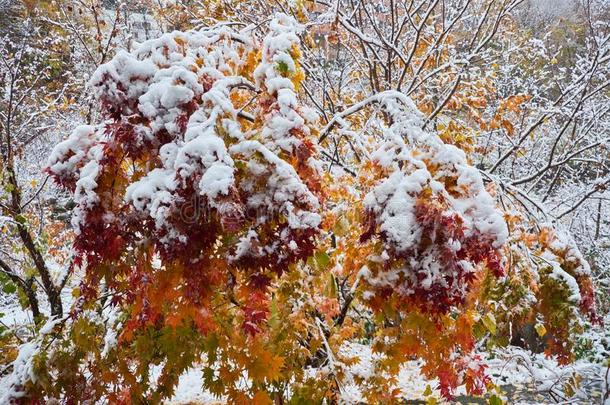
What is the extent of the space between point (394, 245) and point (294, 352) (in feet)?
5.14

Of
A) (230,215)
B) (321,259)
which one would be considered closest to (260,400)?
(321,259)

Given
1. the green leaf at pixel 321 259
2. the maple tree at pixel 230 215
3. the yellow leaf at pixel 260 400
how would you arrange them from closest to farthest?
1. the maple tree at pixel 230 215
2. the green leaf at pixel 321 259
3. the yellow leaf at pixel 260 400

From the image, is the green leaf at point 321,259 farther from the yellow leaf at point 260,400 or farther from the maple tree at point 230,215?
the yellow leaf at point 260,400

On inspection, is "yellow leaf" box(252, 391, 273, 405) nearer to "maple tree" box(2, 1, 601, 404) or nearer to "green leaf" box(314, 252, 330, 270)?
"maple tree" box(2, 1, 601, 404)

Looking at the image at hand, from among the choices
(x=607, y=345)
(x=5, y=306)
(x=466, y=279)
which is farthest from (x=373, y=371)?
(x=5, y=306)

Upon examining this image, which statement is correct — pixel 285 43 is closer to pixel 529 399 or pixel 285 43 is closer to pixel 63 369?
Result: pixel 63 369

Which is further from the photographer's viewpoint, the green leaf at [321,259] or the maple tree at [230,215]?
the green leaf at [321,259]

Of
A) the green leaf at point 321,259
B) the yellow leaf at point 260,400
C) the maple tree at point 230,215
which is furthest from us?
the yellow leaf at point 260,400

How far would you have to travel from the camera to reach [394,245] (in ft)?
5.81

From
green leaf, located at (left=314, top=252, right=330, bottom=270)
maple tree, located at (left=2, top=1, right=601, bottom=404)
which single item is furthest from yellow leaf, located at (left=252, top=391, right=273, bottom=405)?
green leaf, located at (left=314, top=252, right=330, bottom=270)

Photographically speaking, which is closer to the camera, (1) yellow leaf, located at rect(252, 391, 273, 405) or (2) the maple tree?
(2) the maple tree

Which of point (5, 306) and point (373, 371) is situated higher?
point (5, 306)

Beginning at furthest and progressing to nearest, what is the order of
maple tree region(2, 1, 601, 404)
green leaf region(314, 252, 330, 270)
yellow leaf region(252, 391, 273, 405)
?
1. yellow leaf region(252, 391, 273, 405)
2. green leaf region(314, 252, 330, 270)
3. maple tree region(2, 1, 601, 404)

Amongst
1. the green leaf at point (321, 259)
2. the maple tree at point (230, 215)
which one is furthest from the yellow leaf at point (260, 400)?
the green leaf at point (321, 259)
